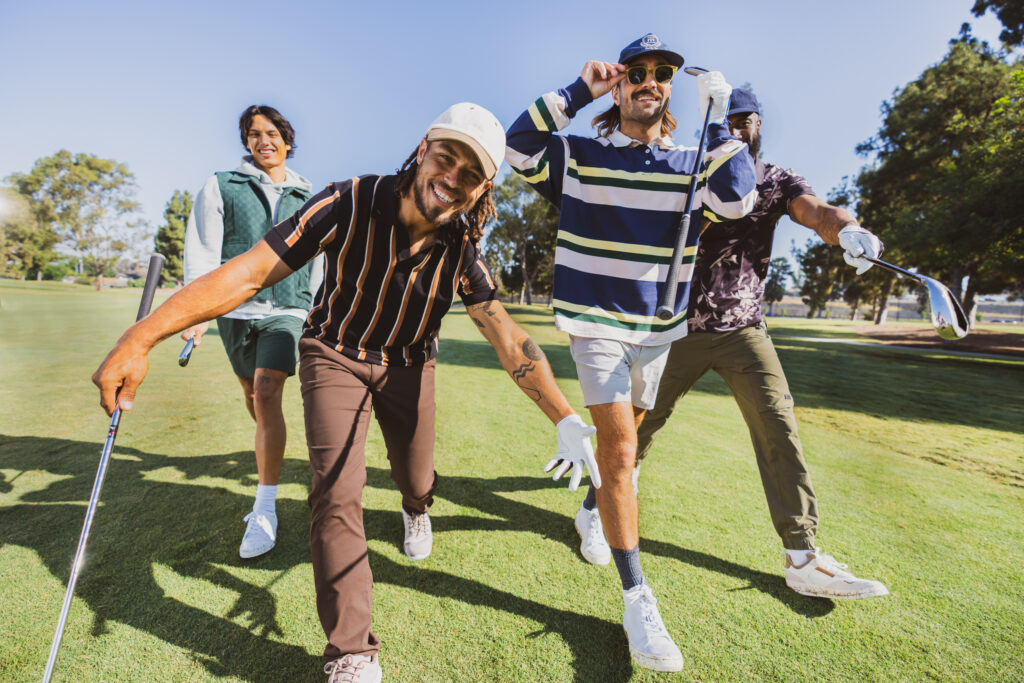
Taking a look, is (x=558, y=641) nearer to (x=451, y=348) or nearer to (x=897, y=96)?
(x=451, y=348)

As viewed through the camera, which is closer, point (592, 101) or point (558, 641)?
point (558, 641)

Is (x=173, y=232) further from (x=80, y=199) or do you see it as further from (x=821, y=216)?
(x=821, y=216)

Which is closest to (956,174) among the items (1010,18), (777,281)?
(1010,18)

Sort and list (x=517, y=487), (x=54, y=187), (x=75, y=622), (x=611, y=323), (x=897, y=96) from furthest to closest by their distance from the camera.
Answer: (x=54, y=187) → (x=897, y=96) → (x=517, y=487) → (x=611, y=323) → (x=75, y=622)

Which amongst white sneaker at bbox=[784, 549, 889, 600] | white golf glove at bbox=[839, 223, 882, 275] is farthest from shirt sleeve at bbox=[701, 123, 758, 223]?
white sneaker at bbox=[784, 549, 889, 600]

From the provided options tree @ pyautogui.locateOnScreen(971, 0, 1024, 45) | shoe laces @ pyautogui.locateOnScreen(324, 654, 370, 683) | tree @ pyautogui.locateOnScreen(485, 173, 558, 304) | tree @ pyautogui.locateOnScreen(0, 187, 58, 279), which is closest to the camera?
shoe laces @ pyautogui.locateOnScreen(324, 654, 370, 683)

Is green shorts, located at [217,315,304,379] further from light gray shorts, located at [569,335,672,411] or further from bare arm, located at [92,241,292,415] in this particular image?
light gray shorts, located at [569,335,672,411]

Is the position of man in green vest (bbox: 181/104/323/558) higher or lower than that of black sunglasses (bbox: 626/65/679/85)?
lower

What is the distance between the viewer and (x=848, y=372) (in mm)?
11594

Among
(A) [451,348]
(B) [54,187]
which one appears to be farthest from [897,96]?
(B) [54,187]

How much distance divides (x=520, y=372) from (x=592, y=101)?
151 centimetres

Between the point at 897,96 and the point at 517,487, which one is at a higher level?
the point at 897,96

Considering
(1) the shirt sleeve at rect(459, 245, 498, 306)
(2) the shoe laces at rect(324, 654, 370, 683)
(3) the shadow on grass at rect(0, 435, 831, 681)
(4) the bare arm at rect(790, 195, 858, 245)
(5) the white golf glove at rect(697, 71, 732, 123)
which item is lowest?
(3) the shadow on grass at rect(0, 435, 831, 681)

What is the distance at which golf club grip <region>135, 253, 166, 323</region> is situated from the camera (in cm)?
222
